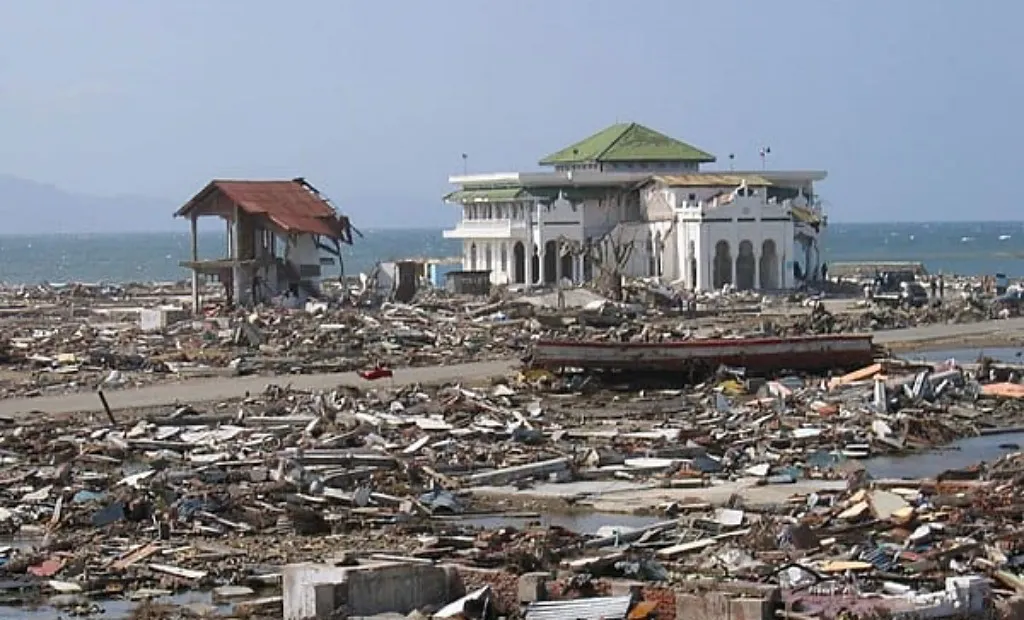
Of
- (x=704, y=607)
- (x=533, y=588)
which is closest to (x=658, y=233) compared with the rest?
(x=533, y=588)

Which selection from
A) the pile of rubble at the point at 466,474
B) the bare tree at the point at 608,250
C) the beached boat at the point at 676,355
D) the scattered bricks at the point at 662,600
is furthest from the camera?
the bare tree at the point at 608,250

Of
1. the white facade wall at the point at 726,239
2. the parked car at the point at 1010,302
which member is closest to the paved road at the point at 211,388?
the parked car at the point at 1010,302

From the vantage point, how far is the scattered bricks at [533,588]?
1797 centimetres

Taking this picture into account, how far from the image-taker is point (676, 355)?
39781 millimetres

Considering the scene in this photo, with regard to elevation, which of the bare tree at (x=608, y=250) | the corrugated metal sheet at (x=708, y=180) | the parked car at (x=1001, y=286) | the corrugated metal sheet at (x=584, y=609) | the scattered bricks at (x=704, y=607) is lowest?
the corrugated metal sheet at (x=584, y=609)

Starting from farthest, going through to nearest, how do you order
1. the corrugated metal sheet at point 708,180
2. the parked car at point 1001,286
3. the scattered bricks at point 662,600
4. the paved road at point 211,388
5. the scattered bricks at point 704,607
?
the corrugated metal sheet at point 708,180 < the parked car at point 1001,286 < the paved road at point 211,388 < the scattered bricks at point 662,600 < the scattered bricks at point 704,607

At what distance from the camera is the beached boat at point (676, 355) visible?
3956cm

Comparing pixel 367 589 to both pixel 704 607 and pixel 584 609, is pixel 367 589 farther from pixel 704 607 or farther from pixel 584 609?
pixel 704 607

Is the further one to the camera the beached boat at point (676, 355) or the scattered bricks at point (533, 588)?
the beached boat at point (676, 355)

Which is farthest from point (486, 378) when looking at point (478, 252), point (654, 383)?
point (478, 252)

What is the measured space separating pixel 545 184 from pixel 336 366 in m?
37.0

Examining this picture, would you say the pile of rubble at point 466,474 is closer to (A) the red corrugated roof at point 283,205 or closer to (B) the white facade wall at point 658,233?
(A) the red corrugated roof at point 283,205

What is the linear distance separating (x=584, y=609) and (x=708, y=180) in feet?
196

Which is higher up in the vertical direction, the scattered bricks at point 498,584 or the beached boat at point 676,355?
the beached boat at point 676,355
